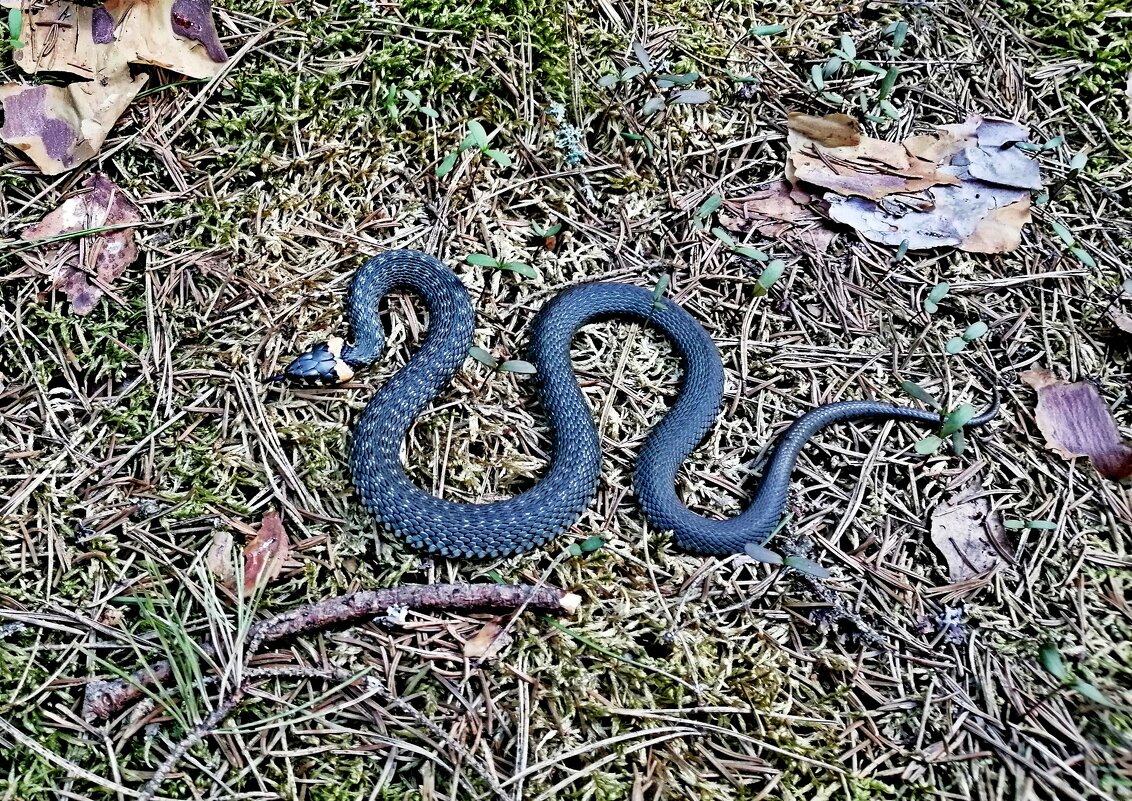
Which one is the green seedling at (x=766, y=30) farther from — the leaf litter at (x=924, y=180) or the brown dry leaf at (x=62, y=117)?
the brown dry leaf at (x=62, y=117)

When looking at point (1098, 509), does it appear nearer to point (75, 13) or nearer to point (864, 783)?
point (864, 783)

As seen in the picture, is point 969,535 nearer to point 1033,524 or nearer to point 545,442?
point 1033,524

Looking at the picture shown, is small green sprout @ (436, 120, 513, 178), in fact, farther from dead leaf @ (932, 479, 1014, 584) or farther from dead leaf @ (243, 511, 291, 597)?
dead leaf @ (932, 479, 1014, 584)

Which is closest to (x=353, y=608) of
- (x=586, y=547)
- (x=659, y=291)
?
(x=586, y=547)

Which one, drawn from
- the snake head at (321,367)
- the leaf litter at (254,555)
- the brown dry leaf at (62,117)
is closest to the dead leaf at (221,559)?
the leaf litter at (254,555)

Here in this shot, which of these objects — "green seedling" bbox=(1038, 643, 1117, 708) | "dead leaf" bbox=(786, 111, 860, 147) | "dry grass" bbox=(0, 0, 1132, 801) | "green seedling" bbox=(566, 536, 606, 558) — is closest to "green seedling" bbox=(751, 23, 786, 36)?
"dry grass" bbox=(0, 0, 1132, 801)

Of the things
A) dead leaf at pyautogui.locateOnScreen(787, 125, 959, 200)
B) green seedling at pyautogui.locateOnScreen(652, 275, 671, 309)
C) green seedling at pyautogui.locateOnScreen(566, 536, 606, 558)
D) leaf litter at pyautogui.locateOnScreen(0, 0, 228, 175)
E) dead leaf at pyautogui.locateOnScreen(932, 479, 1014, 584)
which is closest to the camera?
green seedling at pyautogui.locateOnScreen(566, 536, 606, 558)
